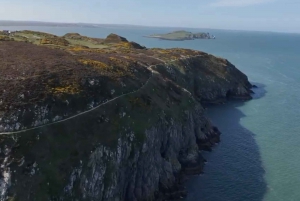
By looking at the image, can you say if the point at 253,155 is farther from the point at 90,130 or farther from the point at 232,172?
the point at 90,130

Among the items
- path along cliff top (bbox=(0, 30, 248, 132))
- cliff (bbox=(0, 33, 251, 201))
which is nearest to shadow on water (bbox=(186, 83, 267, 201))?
cliff (bbox=(0, 33, 251, 201))

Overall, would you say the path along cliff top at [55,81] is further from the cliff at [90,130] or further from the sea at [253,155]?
the sea at [253,155]

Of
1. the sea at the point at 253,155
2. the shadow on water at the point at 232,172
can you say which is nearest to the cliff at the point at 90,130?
the shadow on water at the point at 232,172

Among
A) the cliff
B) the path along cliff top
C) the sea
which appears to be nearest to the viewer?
the cliff

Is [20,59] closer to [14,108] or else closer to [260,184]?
[14,108]

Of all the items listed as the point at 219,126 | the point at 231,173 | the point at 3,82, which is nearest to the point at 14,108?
the point at 3,82

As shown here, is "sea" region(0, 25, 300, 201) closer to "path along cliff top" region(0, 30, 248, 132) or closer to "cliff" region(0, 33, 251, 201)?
"cliff" region(0, 33, 251, 201)
